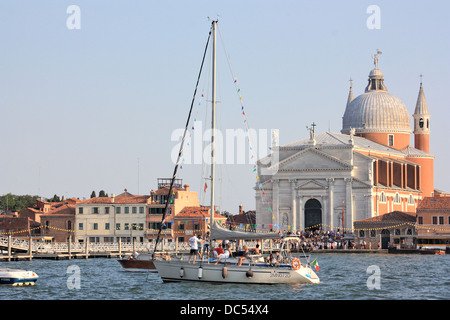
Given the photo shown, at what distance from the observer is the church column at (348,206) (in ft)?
275

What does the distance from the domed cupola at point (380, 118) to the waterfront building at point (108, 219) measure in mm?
26892

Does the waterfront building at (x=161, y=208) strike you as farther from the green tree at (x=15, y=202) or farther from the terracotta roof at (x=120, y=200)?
the green tree at (x=15, y=202)

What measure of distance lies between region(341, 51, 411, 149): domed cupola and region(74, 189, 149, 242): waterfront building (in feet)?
88.2

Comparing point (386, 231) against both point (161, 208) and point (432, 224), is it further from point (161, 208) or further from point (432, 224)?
point (161, 208)

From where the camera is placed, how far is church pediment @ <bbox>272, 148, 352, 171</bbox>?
84938 mm

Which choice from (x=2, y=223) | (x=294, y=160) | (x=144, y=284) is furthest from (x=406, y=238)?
(x=144, y=284)

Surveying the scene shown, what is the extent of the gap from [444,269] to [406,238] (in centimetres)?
2828

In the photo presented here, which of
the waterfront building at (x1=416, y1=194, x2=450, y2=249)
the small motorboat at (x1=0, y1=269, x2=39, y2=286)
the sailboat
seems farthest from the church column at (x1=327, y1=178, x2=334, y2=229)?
the small motorboat at (x1=0, y1=269, x2=39, y2=286)

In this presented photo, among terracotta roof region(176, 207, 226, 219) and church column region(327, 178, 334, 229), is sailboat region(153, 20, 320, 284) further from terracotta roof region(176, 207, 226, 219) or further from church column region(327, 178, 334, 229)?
church column region(327, 178, 334, 229)

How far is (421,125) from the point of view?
104 m

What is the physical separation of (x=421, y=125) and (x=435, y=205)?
28.1 m

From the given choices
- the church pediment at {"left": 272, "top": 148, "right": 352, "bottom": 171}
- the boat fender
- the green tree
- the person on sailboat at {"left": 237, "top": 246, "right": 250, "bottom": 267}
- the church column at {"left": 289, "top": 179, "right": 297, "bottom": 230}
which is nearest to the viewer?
the boat fender

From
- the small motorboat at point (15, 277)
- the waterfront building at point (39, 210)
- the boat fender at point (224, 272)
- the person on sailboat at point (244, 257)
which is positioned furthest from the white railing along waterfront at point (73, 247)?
the boat fender at point (224, 272)
